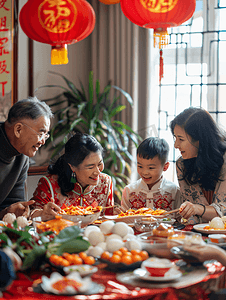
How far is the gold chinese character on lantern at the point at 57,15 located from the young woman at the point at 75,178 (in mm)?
624

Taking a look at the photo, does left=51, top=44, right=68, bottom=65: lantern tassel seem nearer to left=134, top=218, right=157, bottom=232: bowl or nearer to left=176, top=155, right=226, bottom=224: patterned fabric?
left=176, top=155, right=226, bottom=224: patterned fabric

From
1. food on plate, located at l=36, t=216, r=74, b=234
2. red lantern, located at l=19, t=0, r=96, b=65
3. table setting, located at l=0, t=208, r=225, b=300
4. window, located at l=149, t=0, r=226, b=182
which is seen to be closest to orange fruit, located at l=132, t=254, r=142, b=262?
table setting, located at l=0, t=208, r=225, b=300

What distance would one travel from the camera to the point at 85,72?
4023mm

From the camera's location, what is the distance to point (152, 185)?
222 centimetres

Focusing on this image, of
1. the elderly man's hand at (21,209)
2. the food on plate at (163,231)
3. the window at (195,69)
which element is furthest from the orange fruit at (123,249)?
the window at (195,69)

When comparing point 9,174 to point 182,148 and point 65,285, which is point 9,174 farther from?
point 65,285

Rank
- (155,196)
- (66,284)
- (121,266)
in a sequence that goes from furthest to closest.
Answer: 1. (155,196)
2. (121,266)
3. (66,284)

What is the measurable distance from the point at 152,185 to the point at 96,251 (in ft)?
3.85

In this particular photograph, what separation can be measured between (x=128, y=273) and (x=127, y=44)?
10.00ft

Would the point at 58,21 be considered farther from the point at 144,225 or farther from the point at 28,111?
the point at 144,225

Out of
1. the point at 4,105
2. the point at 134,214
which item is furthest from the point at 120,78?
the point at 134,214

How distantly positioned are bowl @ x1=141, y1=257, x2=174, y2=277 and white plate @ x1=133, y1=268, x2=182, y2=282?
0.04 feet

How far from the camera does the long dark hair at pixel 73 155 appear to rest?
80.5 inches

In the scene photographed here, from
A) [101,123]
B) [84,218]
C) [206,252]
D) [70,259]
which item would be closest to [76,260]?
[70,259]
